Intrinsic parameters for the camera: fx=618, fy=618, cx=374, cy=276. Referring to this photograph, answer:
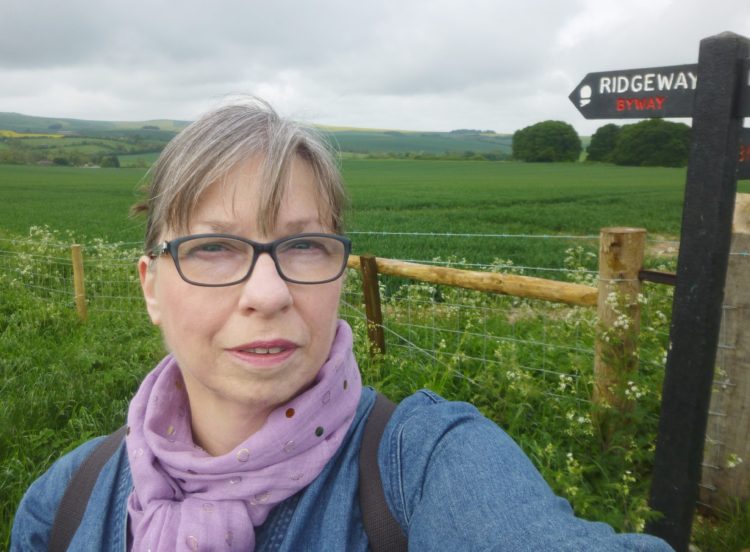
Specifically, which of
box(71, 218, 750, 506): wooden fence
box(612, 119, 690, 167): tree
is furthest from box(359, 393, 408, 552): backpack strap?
box(612, 119, 690, 167): tree

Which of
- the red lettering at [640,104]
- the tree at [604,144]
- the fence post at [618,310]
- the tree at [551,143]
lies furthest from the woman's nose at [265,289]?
the tree at [551,143]

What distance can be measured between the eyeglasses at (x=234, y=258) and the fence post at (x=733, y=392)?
240 centimetres

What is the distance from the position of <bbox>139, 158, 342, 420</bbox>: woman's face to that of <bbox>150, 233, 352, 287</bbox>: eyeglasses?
0.01m

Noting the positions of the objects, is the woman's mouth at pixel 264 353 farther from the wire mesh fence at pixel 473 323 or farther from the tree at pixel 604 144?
the tree at pixel 604 144

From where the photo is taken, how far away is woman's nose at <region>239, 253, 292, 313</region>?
108 centimetres

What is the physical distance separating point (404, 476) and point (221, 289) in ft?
1.50

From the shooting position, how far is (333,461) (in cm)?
113

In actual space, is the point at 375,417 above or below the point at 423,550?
above

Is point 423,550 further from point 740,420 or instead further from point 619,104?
point 740,420

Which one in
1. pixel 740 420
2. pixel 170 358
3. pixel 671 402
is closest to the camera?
→ pixel 170 358

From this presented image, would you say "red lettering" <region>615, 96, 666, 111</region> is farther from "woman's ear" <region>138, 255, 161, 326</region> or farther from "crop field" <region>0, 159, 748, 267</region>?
"woman's ear" <region>138, 255, 161, 326</region>

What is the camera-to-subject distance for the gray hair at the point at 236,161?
44.2 inches

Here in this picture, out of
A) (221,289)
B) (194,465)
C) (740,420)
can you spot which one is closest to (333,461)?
(194,465)

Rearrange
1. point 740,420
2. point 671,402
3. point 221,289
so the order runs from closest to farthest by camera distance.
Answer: point 221,289 < point 671,402 < point 740,420
